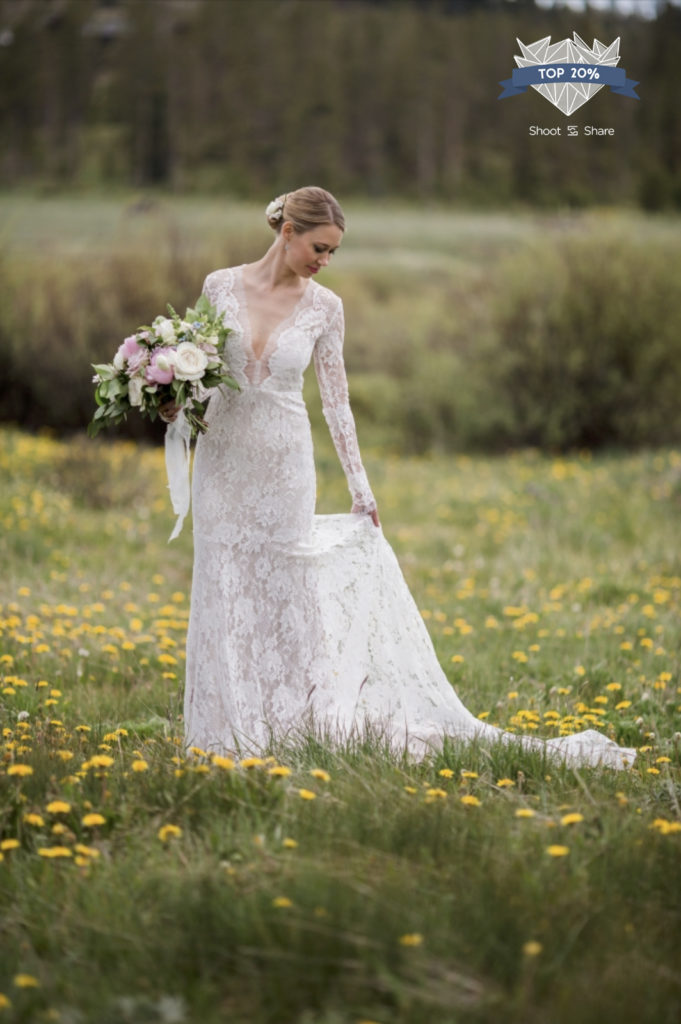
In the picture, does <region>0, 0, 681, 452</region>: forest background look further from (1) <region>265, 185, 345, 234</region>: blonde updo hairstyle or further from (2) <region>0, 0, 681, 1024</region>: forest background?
(1) <region>265, 185, 345, 234</region>: blonde updo hairstyle

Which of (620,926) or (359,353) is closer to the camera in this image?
(620,926)

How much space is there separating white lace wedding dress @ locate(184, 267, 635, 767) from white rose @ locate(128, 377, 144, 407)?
0.38m

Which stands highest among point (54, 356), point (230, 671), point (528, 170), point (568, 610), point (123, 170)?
point (528, 170)

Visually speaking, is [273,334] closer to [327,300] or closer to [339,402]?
[327,300]

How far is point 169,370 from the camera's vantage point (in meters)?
3.89

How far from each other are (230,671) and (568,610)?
374 cm

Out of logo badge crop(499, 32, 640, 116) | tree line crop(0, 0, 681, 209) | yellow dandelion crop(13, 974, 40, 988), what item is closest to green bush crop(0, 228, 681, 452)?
logo badge crop(499, 32, 640, 116)

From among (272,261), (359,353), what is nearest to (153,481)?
(272,261)

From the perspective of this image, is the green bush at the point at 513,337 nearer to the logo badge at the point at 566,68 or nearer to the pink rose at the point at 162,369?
the logo badge at the point at 566,68

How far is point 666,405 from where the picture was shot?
15336 millimetres

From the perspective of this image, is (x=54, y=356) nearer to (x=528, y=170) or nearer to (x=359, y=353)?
(x=359, y=353)

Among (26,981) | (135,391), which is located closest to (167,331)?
(135,391)

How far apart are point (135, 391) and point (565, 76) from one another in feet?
23.8

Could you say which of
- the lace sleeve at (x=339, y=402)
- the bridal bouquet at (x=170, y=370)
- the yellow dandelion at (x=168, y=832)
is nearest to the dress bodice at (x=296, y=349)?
the lace sleeve at (x=339, y=402)
